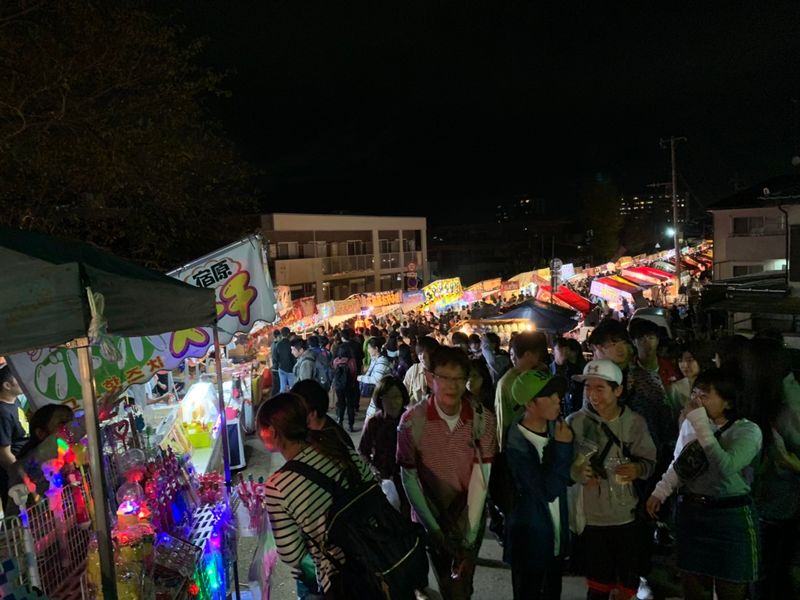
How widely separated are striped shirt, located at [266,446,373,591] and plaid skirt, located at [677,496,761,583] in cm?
212

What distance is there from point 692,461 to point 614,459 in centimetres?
41

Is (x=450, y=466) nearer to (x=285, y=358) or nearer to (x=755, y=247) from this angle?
(x=285, y=358)

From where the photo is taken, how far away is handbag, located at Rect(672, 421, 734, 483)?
3.17 m

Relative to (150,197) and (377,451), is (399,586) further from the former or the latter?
(150,197)

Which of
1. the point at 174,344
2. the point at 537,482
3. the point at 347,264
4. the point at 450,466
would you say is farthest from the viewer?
the point at 347,264

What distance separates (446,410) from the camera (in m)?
3.49

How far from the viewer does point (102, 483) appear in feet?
8.20

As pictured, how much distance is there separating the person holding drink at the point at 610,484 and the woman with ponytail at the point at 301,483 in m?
1.40

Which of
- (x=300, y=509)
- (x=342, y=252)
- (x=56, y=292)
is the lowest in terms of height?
(x=300, y=509)

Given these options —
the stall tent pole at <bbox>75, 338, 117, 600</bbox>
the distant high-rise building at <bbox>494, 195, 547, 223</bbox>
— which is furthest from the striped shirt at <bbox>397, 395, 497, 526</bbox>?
the distant high-rise building at <bbox>494, 195, 547, 223</bbox>

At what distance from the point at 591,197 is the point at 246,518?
189ft

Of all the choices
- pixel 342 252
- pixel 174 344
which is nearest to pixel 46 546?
pixel 174 344

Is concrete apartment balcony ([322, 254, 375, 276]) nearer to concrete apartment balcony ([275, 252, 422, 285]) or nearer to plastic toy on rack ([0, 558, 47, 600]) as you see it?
concrete apartment balcony ([275, 252, 422, 285])

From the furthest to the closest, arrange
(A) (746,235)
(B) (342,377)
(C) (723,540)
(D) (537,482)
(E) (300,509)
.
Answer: (A) (746,235) → (B) (342,377) → (C) (723,540) → (D) (537,482) → (E) (300,509)
